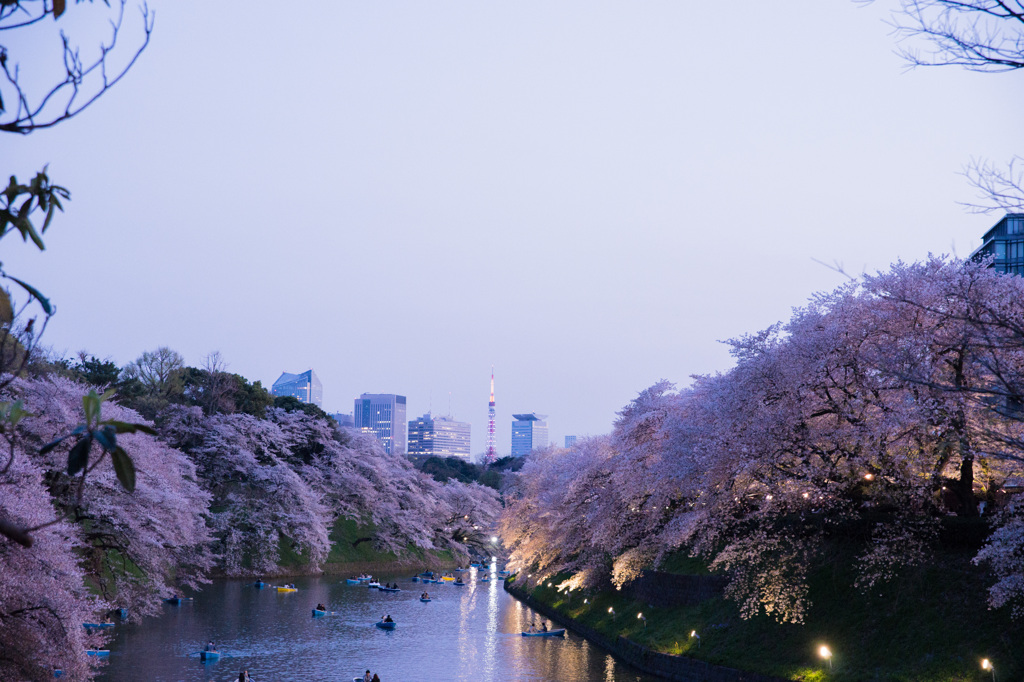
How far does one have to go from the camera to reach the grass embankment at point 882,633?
2011 cm

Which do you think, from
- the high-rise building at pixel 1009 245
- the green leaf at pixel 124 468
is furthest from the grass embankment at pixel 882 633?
the high-rise building at pixel 1009 245

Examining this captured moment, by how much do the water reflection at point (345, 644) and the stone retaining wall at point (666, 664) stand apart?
56 cm

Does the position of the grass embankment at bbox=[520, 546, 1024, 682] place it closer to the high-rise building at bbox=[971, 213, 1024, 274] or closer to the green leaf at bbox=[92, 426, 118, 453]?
the green leaf at bbox=[92, 426, 118, 453]

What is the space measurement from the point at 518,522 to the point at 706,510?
27715 mm

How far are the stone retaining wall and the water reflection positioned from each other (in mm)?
558

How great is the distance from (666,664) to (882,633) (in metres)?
8.58

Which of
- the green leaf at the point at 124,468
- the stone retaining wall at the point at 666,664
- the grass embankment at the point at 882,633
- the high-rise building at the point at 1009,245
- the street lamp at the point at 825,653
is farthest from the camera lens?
the high-rise building at the point at 1009,245

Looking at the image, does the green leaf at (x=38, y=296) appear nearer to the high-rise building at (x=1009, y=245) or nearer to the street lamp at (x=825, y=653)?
the street lamp at (x=825, y=653)

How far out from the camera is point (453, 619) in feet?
149

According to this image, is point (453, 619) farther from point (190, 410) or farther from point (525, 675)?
point (190, 410)

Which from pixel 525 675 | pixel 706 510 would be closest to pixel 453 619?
pixel 525 675

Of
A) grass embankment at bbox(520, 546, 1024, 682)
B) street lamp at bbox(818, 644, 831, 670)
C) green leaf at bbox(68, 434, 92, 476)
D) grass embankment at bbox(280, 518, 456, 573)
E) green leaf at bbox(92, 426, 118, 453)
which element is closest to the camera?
green leaf at bbox(92, 426, 118, 453)

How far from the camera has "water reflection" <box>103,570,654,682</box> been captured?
30188mm

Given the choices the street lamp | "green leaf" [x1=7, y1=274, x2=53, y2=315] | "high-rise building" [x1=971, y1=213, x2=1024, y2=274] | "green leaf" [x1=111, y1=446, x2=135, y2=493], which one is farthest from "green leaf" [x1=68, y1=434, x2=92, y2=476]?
"high-rise building" [x1=971, y1=213, x2=1024, y2=274]
